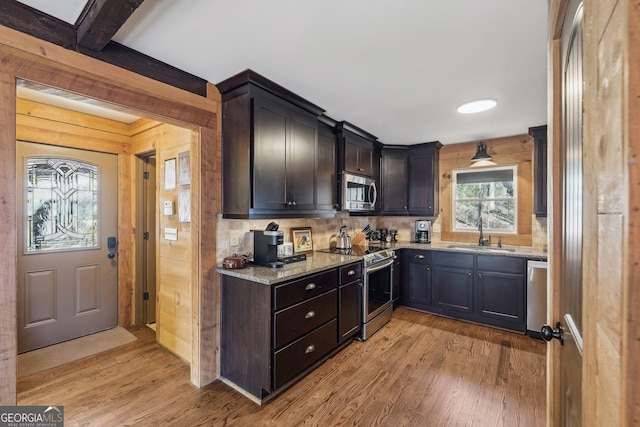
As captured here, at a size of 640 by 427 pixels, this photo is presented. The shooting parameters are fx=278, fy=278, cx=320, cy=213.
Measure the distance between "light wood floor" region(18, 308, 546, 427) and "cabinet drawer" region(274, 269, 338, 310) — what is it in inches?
28.1

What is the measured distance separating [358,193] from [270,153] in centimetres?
168

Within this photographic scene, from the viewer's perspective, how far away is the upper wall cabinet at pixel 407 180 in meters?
4.27

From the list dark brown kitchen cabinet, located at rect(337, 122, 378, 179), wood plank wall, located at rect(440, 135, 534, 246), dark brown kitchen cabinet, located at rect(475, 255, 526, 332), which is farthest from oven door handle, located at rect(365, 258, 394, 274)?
wood plank wall, located at rect(440, 135, 534, 246)

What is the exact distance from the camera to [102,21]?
4.63 ft

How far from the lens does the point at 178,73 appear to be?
6.82 ft

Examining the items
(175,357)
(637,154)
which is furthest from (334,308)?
(637,154)

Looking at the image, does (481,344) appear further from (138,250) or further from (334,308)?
(138,250)

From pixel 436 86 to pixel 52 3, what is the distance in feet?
8.26

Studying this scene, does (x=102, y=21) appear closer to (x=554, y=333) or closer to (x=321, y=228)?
(x=554, y=333)

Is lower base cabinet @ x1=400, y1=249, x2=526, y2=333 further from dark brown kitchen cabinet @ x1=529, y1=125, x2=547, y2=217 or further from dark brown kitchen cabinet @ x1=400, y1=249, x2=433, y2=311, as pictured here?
dark brown kitchen cabinet @ x1=529, y1=125, x2=547, y2=217

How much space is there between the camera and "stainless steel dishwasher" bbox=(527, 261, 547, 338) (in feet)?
10.1

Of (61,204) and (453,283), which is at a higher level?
(61,204)

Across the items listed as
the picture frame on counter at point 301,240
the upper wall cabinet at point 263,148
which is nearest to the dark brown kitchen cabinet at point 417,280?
the picture frame on counter at point 301,240

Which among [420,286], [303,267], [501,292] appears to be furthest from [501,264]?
[303,267]
